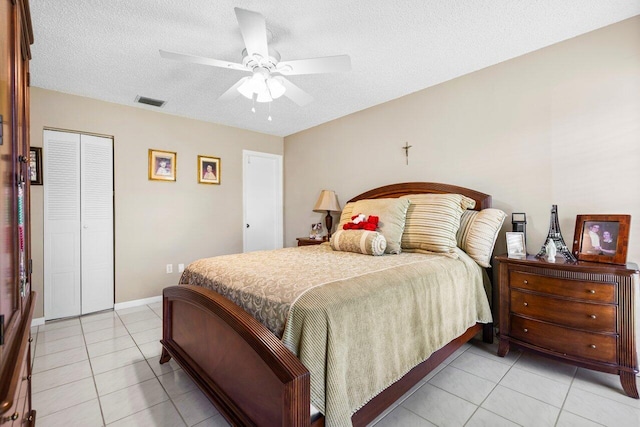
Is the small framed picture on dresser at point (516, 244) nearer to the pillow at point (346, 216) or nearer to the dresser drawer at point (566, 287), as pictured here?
the dresser drawer at point (566, 287)

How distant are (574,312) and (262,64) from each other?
265 centimetres

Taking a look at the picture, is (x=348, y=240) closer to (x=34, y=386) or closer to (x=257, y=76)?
(x=257, y=76)

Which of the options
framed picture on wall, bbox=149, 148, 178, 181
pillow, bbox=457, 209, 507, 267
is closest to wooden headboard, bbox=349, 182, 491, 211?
pillow, bbox=457, 209, 507, 267

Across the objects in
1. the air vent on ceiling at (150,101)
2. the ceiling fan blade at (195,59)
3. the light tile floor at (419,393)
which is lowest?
the light tile floor at (419,393)

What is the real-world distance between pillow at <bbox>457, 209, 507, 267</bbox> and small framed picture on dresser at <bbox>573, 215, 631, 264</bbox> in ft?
1.62

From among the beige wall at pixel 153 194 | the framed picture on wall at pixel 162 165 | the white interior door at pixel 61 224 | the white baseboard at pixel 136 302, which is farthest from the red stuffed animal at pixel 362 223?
the white interior door at pixel 61 224

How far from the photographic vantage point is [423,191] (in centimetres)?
304

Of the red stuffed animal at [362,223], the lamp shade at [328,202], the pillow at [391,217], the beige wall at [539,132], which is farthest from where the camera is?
the lamp shade at [328,202]

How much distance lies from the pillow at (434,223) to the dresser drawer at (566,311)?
1.95 ft

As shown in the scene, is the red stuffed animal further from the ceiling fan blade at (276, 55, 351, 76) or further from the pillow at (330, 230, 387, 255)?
the ceiling fan blade at (276, 55, 351, 76)

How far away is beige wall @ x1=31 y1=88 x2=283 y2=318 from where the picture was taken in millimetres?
3154

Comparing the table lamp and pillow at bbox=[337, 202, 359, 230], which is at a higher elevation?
the table lamp

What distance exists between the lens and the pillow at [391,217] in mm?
2518

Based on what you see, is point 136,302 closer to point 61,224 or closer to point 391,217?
point 61,224
